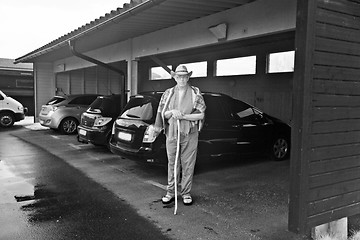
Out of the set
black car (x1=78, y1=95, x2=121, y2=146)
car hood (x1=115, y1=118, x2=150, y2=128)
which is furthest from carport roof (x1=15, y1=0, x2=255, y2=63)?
car hood (x1=115, y1=118, x2=150, y2=128)

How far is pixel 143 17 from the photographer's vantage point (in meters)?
6.62

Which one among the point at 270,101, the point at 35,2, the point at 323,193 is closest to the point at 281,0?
the point at 323,193

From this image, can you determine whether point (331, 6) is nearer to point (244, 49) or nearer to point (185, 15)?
point (185, 15)

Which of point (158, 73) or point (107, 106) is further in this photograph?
point (158, 73)

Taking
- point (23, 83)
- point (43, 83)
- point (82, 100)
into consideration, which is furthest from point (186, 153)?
point (23, 83)

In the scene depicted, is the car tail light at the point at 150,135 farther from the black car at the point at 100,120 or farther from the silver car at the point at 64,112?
the silver car at the point at 64,112

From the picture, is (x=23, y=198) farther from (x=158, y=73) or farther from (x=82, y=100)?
(x=158, y=73)

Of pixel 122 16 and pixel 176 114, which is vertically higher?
pixel 122 16

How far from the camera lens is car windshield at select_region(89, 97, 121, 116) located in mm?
7469

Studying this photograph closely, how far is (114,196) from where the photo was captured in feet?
15.2

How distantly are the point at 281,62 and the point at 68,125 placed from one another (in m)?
7.21

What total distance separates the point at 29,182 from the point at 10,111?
9495 millimetres

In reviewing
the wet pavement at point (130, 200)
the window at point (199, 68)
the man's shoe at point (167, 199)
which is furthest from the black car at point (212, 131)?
the window at point (199, 68)

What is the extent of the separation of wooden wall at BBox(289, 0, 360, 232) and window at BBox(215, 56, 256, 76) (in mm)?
6708
